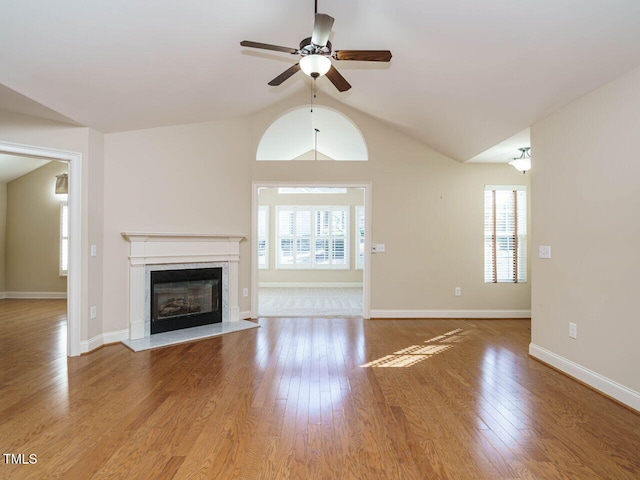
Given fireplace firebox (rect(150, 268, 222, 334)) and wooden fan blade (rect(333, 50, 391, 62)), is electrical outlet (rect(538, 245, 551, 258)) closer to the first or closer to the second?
wooden fan blade (rect(333, 50, 391, 62))

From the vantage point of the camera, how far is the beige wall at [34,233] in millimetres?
7168

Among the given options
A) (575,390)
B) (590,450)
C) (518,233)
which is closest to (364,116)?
(518,233)

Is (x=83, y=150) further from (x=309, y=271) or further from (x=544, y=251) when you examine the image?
(x=309, y=271)

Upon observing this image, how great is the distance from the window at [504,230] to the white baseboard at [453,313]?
49cm

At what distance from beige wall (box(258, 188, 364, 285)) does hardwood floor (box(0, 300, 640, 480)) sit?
511cm

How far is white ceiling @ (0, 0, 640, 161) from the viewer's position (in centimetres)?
233

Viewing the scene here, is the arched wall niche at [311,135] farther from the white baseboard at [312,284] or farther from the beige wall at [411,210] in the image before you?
the white baseboard at [312,284]

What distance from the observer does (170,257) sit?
14.7 ft

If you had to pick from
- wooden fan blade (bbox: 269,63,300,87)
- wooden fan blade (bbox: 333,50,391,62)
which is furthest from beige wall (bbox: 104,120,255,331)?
wooden fan blade (bbox: 333,50,391,62)

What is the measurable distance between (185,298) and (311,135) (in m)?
4.03

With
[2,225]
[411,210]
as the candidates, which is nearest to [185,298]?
[411,210]

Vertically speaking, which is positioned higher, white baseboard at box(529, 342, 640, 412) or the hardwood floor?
white baseboard at box(529, 342, 640, 412)

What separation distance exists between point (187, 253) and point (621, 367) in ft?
15.0

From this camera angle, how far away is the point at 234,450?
1.98 meters
